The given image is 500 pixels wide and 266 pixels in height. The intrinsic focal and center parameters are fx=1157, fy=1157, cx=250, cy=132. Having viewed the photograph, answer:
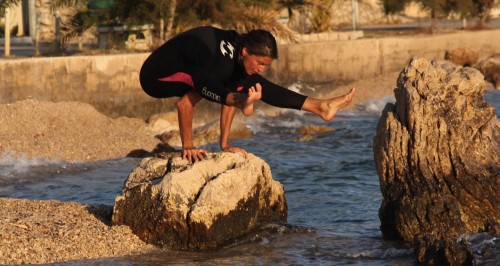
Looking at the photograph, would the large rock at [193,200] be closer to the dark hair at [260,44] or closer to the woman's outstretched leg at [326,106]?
the woman's outstretched leg at [326,106]

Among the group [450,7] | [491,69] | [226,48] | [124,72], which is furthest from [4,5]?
[450,7]

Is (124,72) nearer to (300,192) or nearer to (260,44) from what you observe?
(300,192)

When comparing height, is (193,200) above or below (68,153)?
above

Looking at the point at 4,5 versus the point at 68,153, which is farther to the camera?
the point at 4,5

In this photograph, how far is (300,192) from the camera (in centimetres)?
1321

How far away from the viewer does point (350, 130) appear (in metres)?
19.3

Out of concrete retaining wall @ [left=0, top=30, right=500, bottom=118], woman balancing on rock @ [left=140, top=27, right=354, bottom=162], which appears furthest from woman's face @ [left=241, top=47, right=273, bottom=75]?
concrete retaining wall @ [left=0, top=30, right=500, bottom=118]

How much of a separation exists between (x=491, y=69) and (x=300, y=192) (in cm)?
1393

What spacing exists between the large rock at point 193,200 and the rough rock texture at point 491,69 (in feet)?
54.8

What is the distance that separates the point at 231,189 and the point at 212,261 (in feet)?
2.17

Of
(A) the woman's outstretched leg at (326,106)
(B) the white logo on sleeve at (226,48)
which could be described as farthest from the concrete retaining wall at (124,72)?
(A) the woman's outstretched leg at (326,106)

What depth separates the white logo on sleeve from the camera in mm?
9352

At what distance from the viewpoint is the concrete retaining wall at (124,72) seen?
17.4 meters

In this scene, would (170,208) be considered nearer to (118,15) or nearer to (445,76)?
(445,76)
